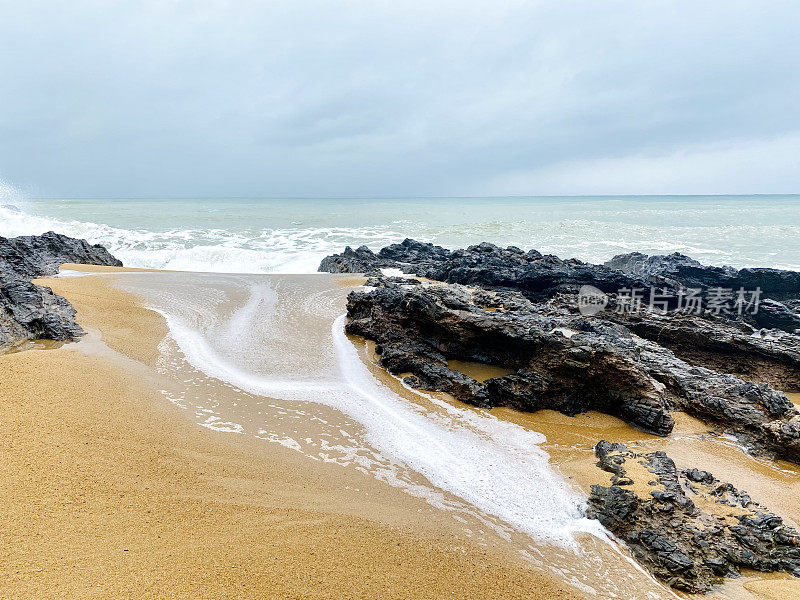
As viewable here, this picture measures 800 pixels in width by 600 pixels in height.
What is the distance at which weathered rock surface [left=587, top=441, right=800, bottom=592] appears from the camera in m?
4.27

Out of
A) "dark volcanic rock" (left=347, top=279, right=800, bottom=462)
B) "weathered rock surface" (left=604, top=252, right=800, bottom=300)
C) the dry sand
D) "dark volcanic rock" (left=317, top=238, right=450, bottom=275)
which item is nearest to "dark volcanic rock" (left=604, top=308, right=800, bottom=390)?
"dark volcanic rock" (left=347, top=279, right=800, bottom=462)

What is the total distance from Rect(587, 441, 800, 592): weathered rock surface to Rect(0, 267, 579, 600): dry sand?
4.31 feet

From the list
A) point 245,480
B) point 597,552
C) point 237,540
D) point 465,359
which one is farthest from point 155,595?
point 465,359

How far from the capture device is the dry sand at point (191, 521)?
3.49 meters

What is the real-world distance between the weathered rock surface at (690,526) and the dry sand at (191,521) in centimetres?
131

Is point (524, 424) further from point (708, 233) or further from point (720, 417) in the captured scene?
point (708, 233)

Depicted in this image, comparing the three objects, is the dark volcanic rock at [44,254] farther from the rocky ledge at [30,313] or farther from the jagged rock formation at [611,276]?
the jagged rock formation at [611,276]

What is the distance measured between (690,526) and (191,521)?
18.3 feet

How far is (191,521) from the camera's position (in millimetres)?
4195

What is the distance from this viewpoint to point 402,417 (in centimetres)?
717

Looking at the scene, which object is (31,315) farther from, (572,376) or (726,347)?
(726,347)

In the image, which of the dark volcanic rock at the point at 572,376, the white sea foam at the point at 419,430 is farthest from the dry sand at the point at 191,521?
the dark volcanic rock at the point at 572,376

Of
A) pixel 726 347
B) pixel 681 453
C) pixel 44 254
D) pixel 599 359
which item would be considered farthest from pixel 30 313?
pixel 726 347

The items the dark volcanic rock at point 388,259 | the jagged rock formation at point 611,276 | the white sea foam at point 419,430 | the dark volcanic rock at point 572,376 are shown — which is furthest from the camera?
the dark volcanic rock at point 388,259
